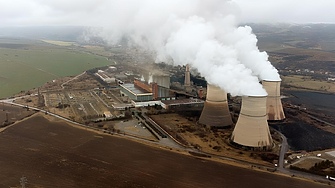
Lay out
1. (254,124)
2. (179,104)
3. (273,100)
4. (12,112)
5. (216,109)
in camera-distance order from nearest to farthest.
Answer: (254,124) → (216,109) → (273,100) → (12,112) → (179,104)

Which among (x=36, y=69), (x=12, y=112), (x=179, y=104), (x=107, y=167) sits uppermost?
(x=36, y=69)

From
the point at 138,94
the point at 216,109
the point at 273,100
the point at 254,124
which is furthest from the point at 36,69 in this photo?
the point at 254,124

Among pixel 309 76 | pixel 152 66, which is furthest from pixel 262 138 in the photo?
pixel 309 76

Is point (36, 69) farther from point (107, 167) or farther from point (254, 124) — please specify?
point (254, 124)

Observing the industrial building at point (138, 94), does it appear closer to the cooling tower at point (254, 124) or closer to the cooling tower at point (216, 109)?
the cooling tower at point (216, 109)

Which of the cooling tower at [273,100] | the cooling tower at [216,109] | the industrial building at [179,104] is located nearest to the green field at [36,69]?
the industrial building at [179,104]

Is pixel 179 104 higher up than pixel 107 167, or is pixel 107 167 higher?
pixel 179 104

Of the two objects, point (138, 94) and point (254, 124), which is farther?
point (138, 94)

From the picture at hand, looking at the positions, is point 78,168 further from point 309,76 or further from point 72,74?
point 309,76
